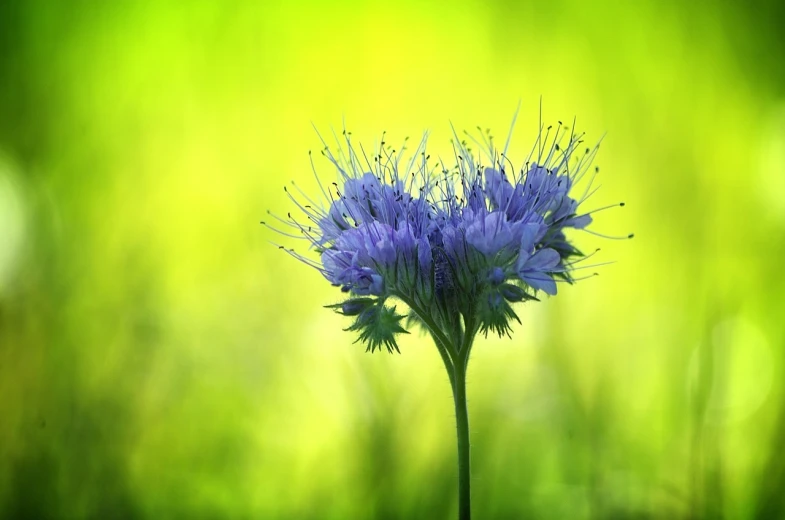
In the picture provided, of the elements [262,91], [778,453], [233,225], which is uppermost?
[262,91]

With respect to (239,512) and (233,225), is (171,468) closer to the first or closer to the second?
(239,512)

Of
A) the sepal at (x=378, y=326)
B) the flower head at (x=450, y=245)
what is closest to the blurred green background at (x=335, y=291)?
the flower head at (x=450, y=245)

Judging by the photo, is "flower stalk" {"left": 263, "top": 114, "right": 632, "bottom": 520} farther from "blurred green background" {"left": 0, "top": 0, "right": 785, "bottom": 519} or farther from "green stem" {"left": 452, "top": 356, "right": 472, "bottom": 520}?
"blurred green background" {"left": 0, "top": 0, "right": 785, "bottom": 519}

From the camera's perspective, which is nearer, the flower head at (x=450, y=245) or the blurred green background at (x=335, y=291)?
the flower head at (x=450, y=245)

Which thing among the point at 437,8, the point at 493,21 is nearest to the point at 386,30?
the point at 437,8

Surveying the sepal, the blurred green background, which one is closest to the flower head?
the sepal

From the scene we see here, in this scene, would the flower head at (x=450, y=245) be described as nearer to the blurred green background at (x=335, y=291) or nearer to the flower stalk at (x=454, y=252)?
the flower stalk at (x=454, y=252)
